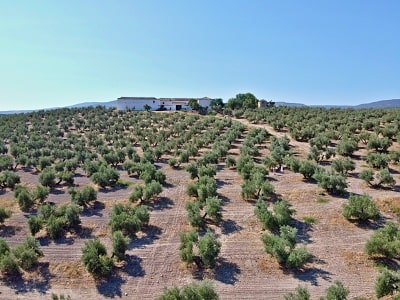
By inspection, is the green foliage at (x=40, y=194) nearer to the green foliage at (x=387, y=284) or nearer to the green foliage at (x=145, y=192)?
the green foliage at (x=145, y=192)

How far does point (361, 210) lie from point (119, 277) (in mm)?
16583

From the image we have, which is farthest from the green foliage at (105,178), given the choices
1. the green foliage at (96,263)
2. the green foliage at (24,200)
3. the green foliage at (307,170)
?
A: the green foliage at (307,170)

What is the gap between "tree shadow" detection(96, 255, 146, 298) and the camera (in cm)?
1934

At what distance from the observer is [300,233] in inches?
964

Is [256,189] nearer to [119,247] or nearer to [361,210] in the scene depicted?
[361,210]

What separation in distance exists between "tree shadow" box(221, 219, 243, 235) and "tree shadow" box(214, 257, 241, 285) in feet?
11.5

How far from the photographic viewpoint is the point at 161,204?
30.7m

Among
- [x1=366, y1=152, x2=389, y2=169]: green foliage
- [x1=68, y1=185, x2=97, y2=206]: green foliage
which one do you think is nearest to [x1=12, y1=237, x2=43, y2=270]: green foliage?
[x1=68, y1=185, x2=97, y2=206]: green foliage

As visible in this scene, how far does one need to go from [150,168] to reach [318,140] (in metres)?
22.4

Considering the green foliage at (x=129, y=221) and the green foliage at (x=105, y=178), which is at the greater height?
the green foliage at (x=105, y=178)

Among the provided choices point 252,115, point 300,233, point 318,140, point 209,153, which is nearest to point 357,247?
point 300,233

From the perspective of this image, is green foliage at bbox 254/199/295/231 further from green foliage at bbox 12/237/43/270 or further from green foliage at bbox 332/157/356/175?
green foliage at bbox 12/237/43/270

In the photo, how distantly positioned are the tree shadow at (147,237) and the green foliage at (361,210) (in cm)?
1327

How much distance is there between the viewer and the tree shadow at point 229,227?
82.6 feet
